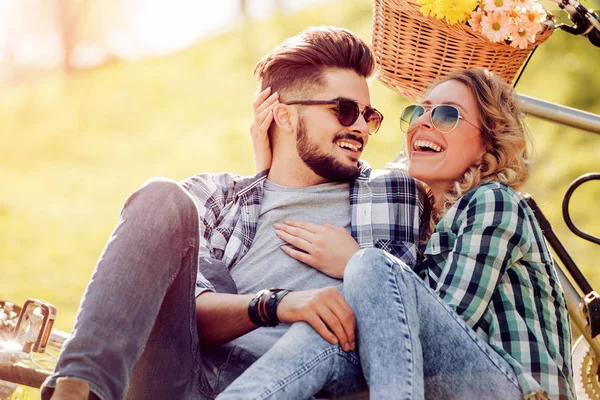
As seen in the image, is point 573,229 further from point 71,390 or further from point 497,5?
point 71,390

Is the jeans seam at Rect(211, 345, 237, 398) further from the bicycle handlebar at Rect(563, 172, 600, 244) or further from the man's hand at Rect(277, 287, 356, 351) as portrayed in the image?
the bicycle handlebar at Rect(563, 172, 600, 244)

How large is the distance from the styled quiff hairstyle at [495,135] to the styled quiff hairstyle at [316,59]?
1.56 ft

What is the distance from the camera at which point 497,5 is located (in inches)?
119

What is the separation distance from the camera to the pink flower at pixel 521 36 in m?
3.01

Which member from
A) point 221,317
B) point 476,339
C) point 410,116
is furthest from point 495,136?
point 221,317

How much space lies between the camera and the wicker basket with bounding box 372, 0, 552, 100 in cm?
309

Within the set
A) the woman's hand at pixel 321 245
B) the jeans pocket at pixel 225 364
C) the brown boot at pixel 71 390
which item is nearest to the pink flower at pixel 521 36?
the woman's hand at pixel 321 245

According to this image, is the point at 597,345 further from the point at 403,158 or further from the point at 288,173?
the point at 288,173

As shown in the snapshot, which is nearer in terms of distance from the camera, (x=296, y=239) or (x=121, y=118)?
(x=296, y=239)

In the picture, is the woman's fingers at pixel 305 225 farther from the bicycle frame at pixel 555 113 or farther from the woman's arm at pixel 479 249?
the bicycle frame at pixel 555 113

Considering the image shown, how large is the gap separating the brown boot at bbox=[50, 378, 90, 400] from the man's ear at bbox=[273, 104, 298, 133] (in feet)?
5.57

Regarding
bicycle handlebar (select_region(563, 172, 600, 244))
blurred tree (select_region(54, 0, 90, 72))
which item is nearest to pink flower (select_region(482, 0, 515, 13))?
bicycle handlebar (select_region(563, 172, 600, 244))

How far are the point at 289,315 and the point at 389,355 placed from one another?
1.20ft

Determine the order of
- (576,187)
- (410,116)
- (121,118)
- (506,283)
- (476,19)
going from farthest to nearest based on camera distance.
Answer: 1. (121,118)
2. (576,187)
3. (410,116)
4. (476,19)
5. (506,283)
